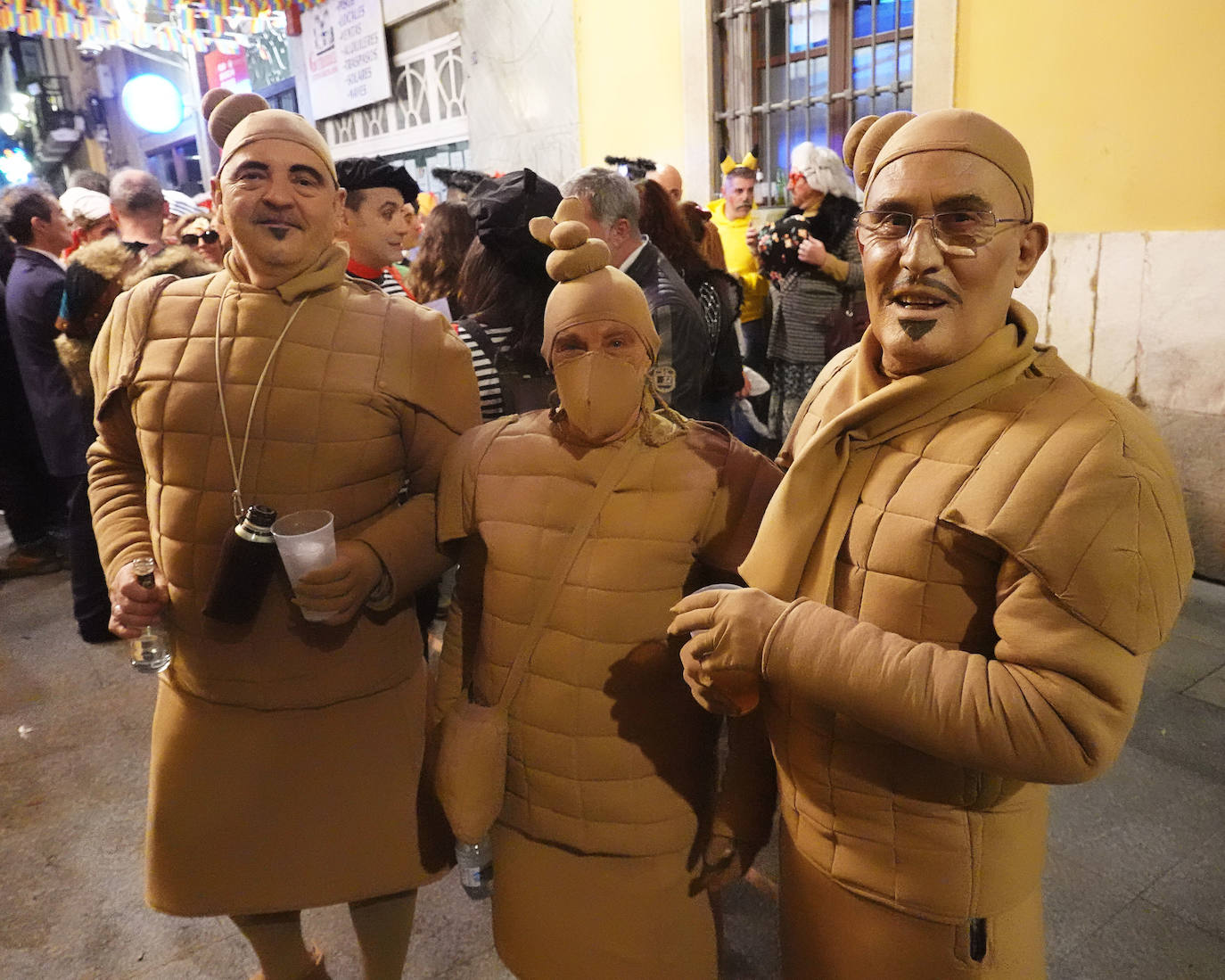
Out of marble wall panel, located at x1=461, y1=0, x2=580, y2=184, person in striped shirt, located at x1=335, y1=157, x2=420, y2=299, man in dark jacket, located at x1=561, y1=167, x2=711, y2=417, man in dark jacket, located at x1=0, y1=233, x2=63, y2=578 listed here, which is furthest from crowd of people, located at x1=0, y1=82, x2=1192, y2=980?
marble wall panel, located at x1=461, y1=0, x2=580, y2=184

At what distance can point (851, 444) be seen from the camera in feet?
4.28

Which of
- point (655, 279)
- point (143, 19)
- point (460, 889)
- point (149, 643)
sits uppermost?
point (143, 19)

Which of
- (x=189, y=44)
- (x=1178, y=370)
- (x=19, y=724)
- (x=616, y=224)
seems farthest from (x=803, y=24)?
(x=189, y=44)

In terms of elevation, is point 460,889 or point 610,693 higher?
point 610,693

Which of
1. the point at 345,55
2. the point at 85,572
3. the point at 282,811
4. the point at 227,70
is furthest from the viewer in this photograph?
the point at 227,70

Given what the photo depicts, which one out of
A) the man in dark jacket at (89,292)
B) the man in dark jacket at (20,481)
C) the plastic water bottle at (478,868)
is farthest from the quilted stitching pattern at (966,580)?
the man in dark jacket at (20,481)

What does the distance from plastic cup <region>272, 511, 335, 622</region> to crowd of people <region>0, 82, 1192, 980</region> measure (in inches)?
1.0

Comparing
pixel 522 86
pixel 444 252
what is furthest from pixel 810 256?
pixel 522 86

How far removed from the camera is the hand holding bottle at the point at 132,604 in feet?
6.19

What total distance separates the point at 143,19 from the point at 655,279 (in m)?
14.2

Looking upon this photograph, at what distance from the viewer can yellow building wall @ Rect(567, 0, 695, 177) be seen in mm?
7191

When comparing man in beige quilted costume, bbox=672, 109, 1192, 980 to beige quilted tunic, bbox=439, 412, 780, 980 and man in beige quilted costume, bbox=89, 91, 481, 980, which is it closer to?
beige quilted tunic, bbox=439, 412, 780, 980

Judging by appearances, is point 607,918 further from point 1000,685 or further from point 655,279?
point 655,279

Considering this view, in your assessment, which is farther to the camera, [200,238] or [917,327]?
[200,238]
